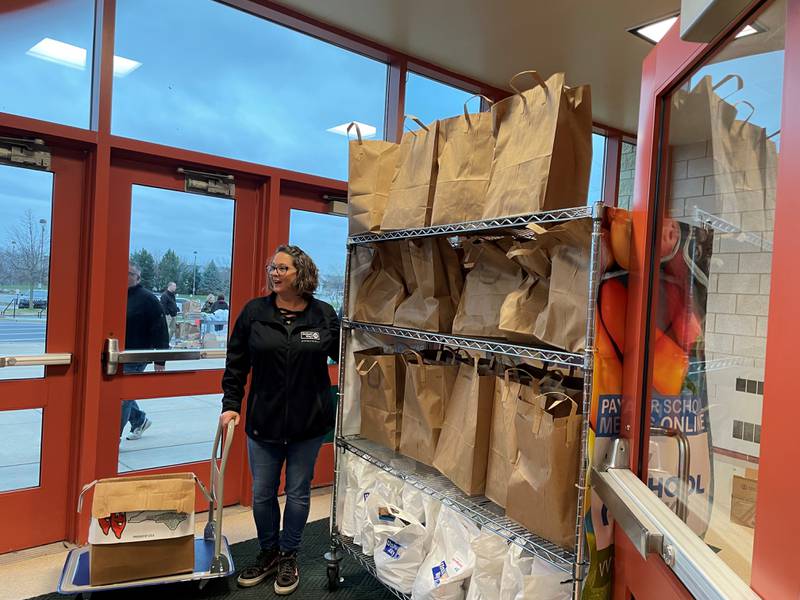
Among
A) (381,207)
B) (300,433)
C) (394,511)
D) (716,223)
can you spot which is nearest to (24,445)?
(300,433)

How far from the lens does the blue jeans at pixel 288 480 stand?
266 centimetres

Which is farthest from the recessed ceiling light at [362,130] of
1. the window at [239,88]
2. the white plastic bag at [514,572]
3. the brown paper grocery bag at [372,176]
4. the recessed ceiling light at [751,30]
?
the recessed ceiling light at [751,30]

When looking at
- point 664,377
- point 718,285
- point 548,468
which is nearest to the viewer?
point 718,285

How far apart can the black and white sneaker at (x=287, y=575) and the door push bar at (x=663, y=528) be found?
162cm

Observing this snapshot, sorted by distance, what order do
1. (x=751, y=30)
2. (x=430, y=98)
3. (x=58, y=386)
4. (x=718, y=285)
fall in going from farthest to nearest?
(x=430, y=98), (x=58, y=386), (x=718, y=285), (x=751, y=30)

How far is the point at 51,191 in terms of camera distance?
2.92 m

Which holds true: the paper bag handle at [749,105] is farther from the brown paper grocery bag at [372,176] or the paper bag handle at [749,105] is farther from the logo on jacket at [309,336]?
the logo on jacket at [309,336]

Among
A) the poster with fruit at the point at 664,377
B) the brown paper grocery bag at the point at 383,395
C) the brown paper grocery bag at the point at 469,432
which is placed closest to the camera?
the poster with fruit at the point at 664,377

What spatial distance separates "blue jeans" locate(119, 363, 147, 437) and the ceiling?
7.35 feet

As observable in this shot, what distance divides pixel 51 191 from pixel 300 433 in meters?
1.75

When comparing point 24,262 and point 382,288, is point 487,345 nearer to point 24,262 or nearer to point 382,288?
point 382,288

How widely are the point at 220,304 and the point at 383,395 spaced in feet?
4.89

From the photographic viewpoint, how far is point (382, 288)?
265cm

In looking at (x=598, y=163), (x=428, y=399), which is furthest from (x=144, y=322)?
(x=598, y=163)
